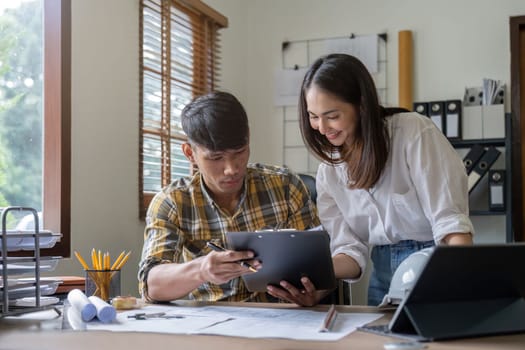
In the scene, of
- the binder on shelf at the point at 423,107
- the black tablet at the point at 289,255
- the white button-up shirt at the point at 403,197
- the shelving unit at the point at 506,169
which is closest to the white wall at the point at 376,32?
the binder on shelf at the point at 423,107

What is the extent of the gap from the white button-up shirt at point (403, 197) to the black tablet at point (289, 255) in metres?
0.21

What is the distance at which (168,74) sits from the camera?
326 centimetres

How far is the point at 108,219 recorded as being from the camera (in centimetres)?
278

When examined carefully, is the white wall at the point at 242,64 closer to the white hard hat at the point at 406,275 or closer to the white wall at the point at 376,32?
the white wall at the point at 376,32

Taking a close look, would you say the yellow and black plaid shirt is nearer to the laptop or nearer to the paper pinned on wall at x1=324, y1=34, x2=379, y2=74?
the laptop

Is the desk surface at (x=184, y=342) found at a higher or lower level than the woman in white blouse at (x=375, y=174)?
lower

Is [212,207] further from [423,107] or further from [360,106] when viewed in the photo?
[423,107]

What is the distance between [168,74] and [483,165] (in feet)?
5.22

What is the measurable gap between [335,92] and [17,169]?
1.40 m

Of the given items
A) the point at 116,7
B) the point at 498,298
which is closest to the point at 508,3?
the point at 116,7

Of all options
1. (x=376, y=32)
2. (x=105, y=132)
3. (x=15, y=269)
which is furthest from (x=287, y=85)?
(x=15, y=269)

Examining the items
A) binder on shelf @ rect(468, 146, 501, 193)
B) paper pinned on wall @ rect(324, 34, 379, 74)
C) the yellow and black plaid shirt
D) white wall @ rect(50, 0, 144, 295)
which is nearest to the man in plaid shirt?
the yellow and black plaid shirt

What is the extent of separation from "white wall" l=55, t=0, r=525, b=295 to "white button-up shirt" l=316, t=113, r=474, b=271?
1243mm

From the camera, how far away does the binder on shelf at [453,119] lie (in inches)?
136
